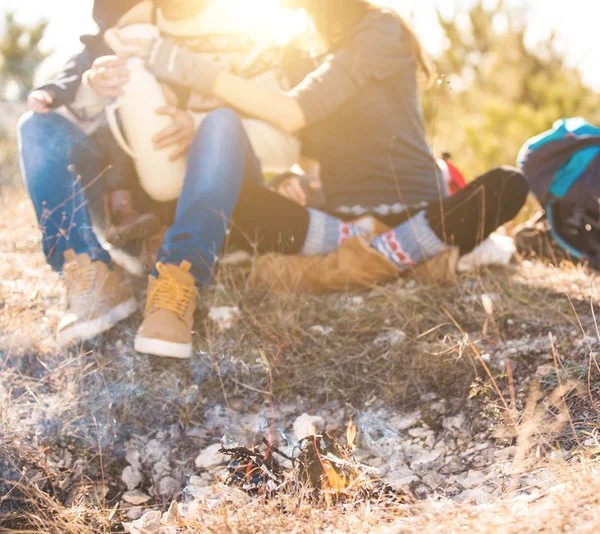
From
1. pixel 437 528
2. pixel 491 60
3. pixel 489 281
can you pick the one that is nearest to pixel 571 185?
pixel 489 281

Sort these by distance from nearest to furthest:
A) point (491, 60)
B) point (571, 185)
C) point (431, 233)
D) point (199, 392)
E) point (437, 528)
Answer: point (437, 528), point (199, 392), point (431, 233), point (571, 185), point (491, 60)

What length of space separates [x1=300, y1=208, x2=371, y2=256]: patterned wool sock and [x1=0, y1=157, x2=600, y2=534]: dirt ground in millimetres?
177

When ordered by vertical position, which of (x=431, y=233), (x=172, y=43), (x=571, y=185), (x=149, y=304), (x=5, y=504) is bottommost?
(x=5, y=504)

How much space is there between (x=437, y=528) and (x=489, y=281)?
1137mm

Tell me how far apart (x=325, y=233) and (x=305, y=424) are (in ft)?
2.38

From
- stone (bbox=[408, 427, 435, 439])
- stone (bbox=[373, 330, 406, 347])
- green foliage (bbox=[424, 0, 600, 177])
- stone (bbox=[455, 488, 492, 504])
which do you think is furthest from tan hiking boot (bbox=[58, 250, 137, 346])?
green foliage (bbox=[424, 0, 600, 177])

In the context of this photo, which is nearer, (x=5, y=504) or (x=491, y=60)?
(x=5, y=504)

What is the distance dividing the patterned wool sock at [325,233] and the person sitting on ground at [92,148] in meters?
0.28

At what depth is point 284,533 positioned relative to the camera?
3.20ft

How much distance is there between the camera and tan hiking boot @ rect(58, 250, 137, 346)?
1.60m

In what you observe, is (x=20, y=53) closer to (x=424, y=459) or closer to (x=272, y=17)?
(x=272, y=17)

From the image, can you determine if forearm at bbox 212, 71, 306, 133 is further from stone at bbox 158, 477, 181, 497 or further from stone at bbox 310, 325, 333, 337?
stone at bbox 158, 477, 181, 497

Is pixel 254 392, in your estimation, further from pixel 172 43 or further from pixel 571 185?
pixel 571 185

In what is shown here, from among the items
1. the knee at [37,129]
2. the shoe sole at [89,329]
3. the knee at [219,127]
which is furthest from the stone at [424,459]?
the knee at [37,129]
